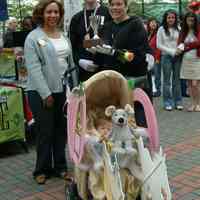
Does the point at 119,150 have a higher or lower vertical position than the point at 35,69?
lower

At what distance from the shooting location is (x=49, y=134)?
14.7ft

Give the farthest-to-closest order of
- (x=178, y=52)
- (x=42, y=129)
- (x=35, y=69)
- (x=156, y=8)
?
(x=156, y=8)
(x=178, y=52)
(x=42, y=129)
(x=35, y=69)

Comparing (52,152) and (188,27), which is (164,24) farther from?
(52,152)

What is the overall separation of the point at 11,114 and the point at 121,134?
229 cm

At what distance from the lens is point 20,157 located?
5.51 meters

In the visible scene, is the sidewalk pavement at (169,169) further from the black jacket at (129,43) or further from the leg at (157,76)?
the leg at (157,76)

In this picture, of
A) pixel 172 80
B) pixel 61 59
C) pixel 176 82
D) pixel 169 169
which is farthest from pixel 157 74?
pixel 61 59

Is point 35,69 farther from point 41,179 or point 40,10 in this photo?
point 41,179

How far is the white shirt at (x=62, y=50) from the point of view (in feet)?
14.3

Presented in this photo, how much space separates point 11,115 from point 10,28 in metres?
3.98

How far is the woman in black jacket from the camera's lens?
4.00 metres

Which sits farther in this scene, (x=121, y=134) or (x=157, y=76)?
(x=157, y=76)

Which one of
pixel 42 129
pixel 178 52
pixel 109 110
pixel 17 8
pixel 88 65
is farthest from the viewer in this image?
pixel 17 8

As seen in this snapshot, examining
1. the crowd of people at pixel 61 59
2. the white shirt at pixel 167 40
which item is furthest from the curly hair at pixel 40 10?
the white shirt at pixel 167 40
